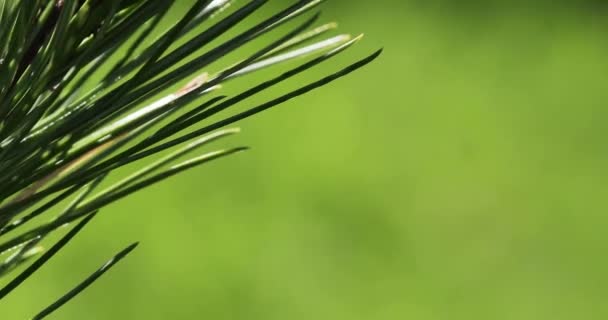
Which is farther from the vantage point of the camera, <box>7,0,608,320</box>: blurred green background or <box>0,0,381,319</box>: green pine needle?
<box>7,0,608,320</box>: blurred green background

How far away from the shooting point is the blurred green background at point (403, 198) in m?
1.15

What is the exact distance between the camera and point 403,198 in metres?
1.28

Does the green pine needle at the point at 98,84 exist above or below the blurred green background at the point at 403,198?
above

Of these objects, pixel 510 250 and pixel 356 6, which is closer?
pixel 510 250

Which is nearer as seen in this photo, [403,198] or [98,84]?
[98,84]

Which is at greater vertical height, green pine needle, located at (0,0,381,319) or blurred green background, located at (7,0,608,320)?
green pine needle, located at (0,0,381,319)

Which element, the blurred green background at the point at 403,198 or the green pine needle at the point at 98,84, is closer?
the green pine needle at the point at 98,84

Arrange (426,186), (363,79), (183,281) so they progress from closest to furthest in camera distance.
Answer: (183,281)
(426,186)
(363,79)

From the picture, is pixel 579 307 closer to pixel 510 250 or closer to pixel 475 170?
pixel 510 250

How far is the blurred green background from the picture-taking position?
1.15 m

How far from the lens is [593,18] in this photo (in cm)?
149

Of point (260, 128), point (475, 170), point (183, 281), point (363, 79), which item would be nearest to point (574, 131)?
point (475, 170)

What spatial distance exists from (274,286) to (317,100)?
1.07 ft

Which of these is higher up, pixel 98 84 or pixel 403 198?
pixel 98 84
